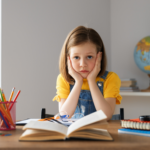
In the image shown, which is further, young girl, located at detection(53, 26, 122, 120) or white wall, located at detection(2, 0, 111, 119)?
white wall, located at detection(2, 0, 111, 119)

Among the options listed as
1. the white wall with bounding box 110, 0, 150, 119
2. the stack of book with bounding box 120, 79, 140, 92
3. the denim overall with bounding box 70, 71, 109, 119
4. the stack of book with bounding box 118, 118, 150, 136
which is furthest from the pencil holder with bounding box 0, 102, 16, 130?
the white wall with bounding box 110, 0, 150, 119

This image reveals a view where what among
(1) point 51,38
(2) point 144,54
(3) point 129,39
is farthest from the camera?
(3) point 129,39

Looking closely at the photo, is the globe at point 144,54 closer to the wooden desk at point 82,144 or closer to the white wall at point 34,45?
the white wall at point 34,45

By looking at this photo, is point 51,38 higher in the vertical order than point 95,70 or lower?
higher

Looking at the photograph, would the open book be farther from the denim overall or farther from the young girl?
the denim overall

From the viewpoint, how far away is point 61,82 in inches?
56.9

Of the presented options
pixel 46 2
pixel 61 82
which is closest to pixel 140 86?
pixel 61 82

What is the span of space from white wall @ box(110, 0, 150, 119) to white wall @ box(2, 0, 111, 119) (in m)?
0.43

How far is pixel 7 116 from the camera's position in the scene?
80cm

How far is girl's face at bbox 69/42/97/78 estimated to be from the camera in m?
1.25

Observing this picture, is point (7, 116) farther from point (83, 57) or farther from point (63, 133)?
point (83, 57)

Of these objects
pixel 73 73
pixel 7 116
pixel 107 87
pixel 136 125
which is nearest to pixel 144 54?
pixel 107 87

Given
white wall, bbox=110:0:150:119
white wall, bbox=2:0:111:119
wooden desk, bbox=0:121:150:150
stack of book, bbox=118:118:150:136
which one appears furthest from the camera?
white wall, bbox=110:0:150:119

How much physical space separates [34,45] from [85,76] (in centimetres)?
95
